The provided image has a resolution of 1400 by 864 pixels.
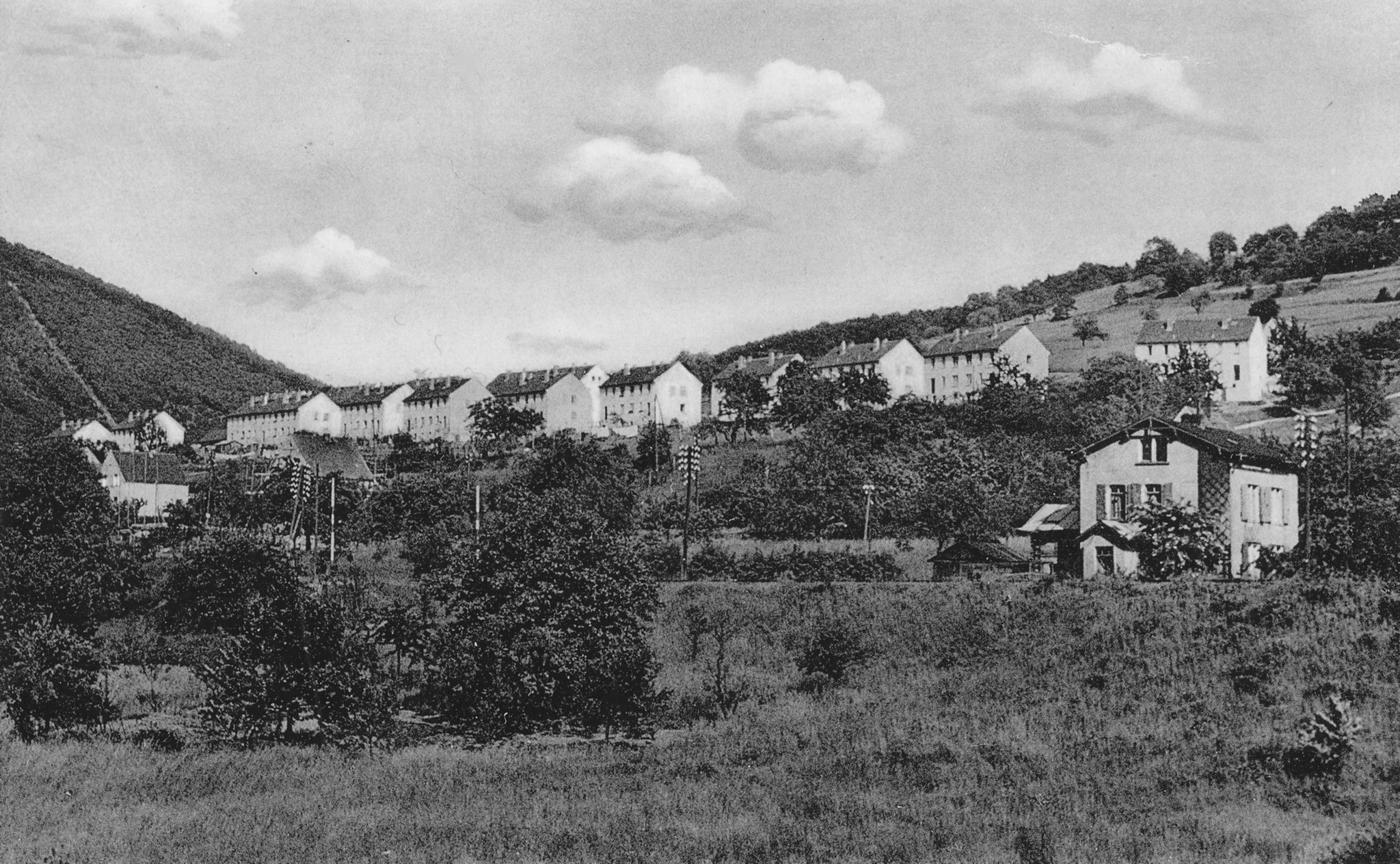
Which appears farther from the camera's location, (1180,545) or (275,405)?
(275,405)

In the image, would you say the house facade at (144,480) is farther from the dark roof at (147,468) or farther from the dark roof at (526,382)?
the dark roof at (526,382)

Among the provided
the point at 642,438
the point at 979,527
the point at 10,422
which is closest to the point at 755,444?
the point at 642,438

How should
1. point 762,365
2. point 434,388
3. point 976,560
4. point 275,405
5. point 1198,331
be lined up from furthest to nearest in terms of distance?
point 275,405
point 434,388
point 762,365
point 1198,331
point 976,560

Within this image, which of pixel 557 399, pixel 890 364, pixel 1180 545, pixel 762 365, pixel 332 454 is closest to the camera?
pixel 1180 545

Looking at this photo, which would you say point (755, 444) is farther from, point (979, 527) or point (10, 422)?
point (10, 422)

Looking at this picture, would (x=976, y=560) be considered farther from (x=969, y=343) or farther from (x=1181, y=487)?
(x=969, y=343)

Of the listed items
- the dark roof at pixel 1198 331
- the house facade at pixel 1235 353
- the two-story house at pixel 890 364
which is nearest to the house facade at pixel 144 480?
the two-story house at pixel 890 364

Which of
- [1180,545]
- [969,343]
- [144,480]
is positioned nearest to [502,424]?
[144,480]
